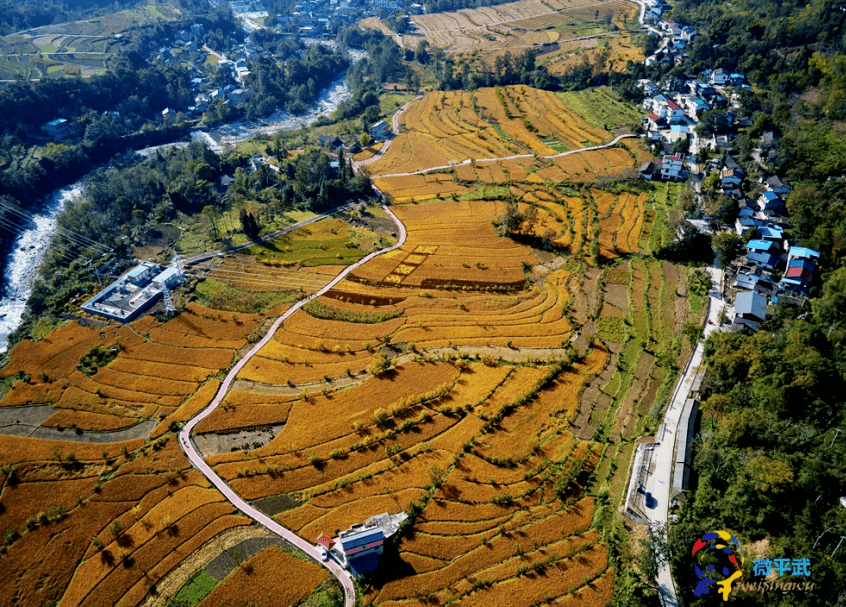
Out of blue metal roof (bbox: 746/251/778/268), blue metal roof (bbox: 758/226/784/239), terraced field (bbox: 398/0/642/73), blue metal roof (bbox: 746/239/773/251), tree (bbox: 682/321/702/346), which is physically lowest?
tree (bbox: 682/321/702/346)

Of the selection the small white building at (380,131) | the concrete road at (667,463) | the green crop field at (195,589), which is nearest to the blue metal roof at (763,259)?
the concrete road at (667,463)

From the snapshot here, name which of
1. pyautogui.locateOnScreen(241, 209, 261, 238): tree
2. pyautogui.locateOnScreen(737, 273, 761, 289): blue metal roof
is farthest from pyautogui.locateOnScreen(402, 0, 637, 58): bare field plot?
pyautogui.locateOnScreen(737, 273, 761, 289): blue metal roof

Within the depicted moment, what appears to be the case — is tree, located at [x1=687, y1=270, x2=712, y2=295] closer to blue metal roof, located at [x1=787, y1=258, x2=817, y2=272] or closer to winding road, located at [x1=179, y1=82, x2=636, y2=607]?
blue metal roof, located at [x1=787, y1=258, x2=817, y2=272]

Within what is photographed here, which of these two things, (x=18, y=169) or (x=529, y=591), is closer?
(x=529, y=591)

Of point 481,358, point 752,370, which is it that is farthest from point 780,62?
point 481,358

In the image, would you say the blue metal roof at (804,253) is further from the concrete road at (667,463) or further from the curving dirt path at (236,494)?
the curving dirt path at (236,494)

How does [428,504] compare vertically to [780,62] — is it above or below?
below

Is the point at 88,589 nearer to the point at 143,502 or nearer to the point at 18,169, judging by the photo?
the point at 143,502
